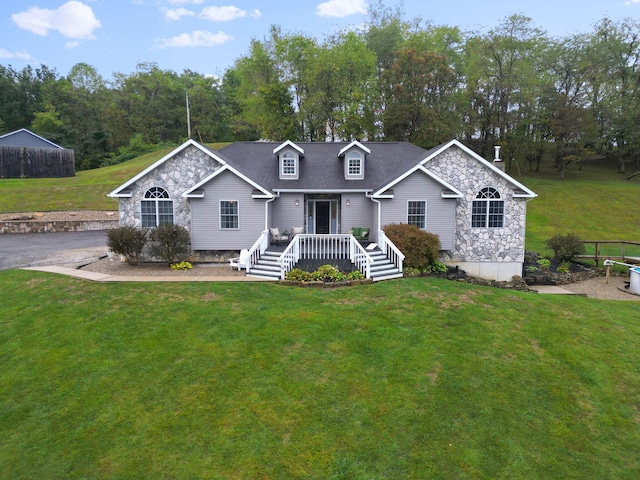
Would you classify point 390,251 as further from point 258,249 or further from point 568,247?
point 568,247

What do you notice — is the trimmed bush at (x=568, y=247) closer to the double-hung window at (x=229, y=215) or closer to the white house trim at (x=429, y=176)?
the white house trim at (x=429, y=176)

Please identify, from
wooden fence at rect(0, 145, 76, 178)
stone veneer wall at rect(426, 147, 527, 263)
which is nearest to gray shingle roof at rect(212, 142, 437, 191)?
stone veneer wall at rect(426, 147, 527, 263)

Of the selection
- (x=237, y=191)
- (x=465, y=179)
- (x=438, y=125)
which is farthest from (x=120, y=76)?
(x=465, y=179)

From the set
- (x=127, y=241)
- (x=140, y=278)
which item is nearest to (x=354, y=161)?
(x=127, y=241)

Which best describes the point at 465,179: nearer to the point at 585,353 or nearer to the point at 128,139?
the point at 585,353

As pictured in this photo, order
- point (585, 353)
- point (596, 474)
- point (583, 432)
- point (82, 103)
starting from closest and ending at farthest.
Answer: point (596, 474) → point (583, 432) → point (585, 353) → point (82, 103)

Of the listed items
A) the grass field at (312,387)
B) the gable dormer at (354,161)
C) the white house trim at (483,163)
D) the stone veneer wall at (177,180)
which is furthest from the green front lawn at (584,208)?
the stone veneer wall at (177,180)

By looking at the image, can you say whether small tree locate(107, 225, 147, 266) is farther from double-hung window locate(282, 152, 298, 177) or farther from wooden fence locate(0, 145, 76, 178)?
wooden fence locate(0, 145, 76, 178)

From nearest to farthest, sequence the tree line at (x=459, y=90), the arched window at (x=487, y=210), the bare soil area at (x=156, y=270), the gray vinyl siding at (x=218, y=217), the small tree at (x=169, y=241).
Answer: the bare soil area at (x=156, y=270), the small tree at (x=169, y=241), the gray vinyl siding at (x=218, y=217), the arched window at (x=487, y=210), the tree line at (x=459, y=90)
